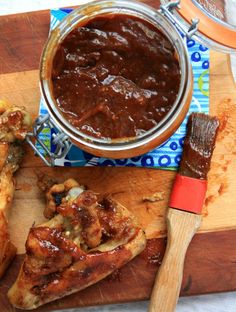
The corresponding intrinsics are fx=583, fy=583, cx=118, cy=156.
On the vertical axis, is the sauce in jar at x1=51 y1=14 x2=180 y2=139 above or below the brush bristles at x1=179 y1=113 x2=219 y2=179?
above

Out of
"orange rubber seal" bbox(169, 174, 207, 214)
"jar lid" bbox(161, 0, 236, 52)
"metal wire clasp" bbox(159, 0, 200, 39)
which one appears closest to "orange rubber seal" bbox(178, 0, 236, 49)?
"jar lid" bbox(161, 0, 236, 52)

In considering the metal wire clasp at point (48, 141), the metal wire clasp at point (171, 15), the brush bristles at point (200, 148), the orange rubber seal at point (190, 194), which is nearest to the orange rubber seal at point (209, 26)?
the metal wire clasp at point (171, 15)

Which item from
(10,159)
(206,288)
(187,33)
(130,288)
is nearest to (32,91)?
(10,159)

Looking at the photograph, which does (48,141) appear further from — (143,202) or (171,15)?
(171,15)

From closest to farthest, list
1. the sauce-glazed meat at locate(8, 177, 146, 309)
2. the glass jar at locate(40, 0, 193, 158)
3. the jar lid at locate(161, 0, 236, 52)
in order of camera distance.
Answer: the glass jar at locate(40, 0, 193, 158) < the sauce-glazed meat at locate(8, 177, 146, 309) < the jar lid at locate(161, 0, 236, 52)

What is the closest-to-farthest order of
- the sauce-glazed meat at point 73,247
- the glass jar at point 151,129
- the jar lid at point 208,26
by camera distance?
the glass jar at point 151,129
the sauce-glazed meat at point 73,247
the jar lid at point 208,26

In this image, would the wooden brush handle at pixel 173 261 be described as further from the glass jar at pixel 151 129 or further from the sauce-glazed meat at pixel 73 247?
the glass jar at pixel 151 129

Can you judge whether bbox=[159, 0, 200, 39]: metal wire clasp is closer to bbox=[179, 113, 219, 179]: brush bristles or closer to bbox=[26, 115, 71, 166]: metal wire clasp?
bbox=[179, 113, 219, 179]: brush bristles
